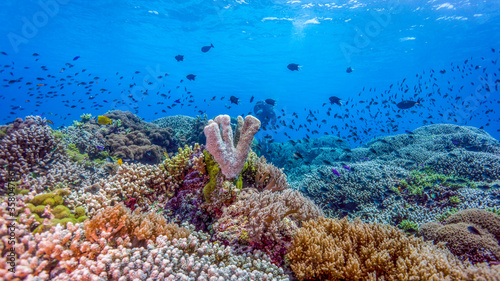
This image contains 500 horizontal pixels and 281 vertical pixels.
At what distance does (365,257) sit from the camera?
346 centimetres

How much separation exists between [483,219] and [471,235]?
3.07ft

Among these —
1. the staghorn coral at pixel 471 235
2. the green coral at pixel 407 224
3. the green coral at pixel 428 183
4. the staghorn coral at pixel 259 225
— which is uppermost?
the staghorn coral at pixel 259 225

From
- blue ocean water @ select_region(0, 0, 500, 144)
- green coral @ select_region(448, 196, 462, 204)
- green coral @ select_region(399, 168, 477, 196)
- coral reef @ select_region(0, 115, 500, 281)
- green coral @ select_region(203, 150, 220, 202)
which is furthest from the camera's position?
blue ocean water @ select_region(0, 0, 500, 144)

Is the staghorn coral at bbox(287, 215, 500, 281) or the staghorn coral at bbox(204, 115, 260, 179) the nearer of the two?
the staghorn coral at bbox(287, 215, 500, 281)

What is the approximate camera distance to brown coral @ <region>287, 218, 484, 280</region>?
Answer: 3.12 metres

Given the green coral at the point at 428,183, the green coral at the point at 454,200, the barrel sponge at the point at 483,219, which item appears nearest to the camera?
the barrel sponge at the point at 483,219

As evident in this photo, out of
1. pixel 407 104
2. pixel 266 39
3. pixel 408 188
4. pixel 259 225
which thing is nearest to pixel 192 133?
pixel 259 225

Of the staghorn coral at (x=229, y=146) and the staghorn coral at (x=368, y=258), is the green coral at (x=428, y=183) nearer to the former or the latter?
the staghorn coral at (x=368, y=258)

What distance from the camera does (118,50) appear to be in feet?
148

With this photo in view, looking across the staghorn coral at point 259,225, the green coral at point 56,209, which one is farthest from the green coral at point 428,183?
the green coral at point 56,209

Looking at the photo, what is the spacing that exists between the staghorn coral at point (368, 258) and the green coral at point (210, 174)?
204 centimetres

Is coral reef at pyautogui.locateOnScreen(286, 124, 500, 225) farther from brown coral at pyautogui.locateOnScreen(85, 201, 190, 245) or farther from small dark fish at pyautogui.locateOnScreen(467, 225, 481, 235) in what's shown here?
brown coral at pyautogui.locateOnScreen(85, 201, 190, 245)

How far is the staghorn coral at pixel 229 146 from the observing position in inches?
168

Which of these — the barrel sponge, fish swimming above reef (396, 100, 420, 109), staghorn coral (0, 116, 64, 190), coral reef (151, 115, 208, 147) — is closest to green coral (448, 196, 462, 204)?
the barrel sponge
